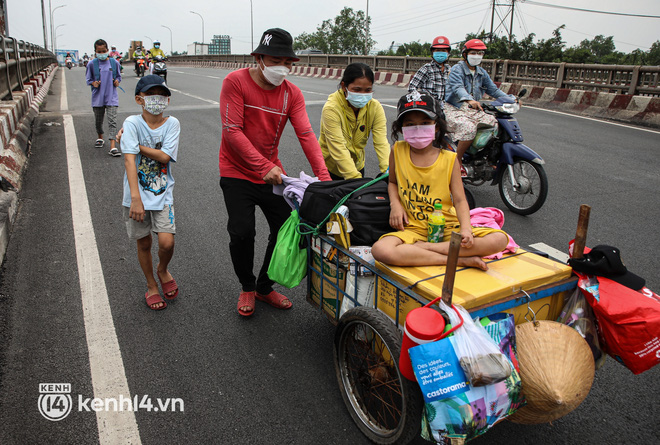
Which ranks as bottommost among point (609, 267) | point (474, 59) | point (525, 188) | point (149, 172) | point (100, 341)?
point (100, 341)

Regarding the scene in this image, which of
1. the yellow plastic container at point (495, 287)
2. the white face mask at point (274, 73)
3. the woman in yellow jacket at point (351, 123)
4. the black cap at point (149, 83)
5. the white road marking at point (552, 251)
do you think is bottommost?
the white road marking at point (552, 251)

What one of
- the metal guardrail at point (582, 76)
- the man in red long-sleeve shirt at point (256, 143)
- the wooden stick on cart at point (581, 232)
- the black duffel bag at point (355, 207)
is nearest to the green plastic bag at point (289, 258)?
the black duffel bag at point (355, 207)

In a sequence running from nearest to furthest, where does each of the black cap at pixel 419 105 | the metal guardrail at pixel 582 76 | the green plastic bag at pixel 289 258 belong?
the black cap at pixel 419 105 < the green plastic bag at pixel 289 258 < the metal guardrail at pixel 582 76

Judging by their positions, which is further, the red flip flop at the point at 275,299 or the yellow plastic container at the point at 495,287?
the red flip flop at the point at 275,299

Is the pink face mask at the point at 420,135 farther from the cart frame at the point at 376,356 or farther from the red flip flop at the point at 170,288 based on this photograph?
the red flip flop at the point at 170,288

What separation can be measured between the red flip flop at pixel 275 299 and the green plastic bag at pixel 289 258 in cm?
67

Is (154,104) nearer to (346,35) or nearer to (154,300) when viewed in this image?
(154,300)

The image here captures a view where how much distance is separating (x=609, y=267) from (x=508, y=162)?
363 cm

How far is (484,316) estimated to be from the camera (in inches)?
87.9

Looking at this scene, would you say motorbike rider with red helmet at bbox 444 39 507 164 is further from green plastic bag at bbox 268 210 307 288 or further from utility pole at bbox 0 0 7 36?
utility pole at bbox 0 0 7 36

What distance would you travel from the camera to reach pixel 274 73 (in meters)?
3.28

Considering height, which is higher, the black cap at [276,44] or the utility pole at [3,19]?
the utility pole at [3,19]

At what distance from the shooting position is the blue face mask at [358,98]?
150 inches

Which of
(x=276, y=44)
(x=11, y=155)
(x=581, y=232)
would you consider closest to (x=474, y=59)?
(x=276, y=44)
